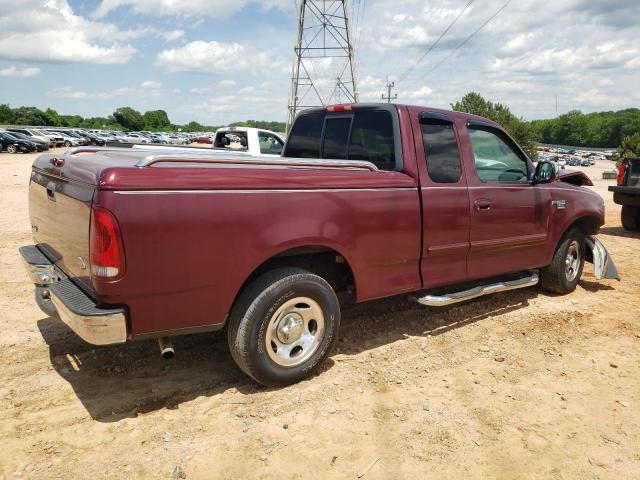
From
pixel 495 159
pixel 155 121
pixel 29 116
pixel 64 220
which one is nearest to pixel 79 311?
pixel 64 220

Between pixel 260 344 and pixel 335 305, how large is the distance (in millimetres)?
646

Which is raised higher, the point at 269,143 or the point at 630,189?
the point at 269,143

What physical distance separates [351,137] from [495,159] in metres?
1.49

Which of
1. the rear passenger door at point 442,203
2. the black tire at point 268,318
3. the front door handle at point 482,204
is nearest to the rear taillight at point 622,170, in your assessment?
the front door handle at point 482,204

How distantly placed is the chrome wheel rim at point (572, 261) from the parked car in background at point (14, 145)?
37.5 metres

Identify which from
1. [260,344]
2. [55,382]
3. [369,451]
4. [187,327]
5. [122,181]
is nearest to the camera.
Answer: [122,181]

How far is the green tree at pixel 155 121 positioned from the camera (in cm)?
15025

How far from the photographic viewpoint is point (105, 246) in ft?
9.29

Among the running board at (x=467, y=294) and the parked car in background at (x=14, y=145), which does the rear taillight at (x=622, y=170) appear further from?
the parked car in background at (x=14, y=145)

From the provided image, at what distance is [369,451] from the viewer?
117 inches

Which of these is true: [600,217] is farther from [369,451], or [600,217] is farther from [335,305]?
[369,451]

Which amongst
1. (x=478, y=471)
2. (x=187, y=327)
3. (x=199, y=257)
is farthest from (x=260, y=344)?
(x=478, y=471)

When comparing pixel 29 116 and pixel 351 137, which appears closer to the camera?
pixel 351 137

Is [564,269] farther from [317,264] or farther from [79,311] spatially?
[79,311]
